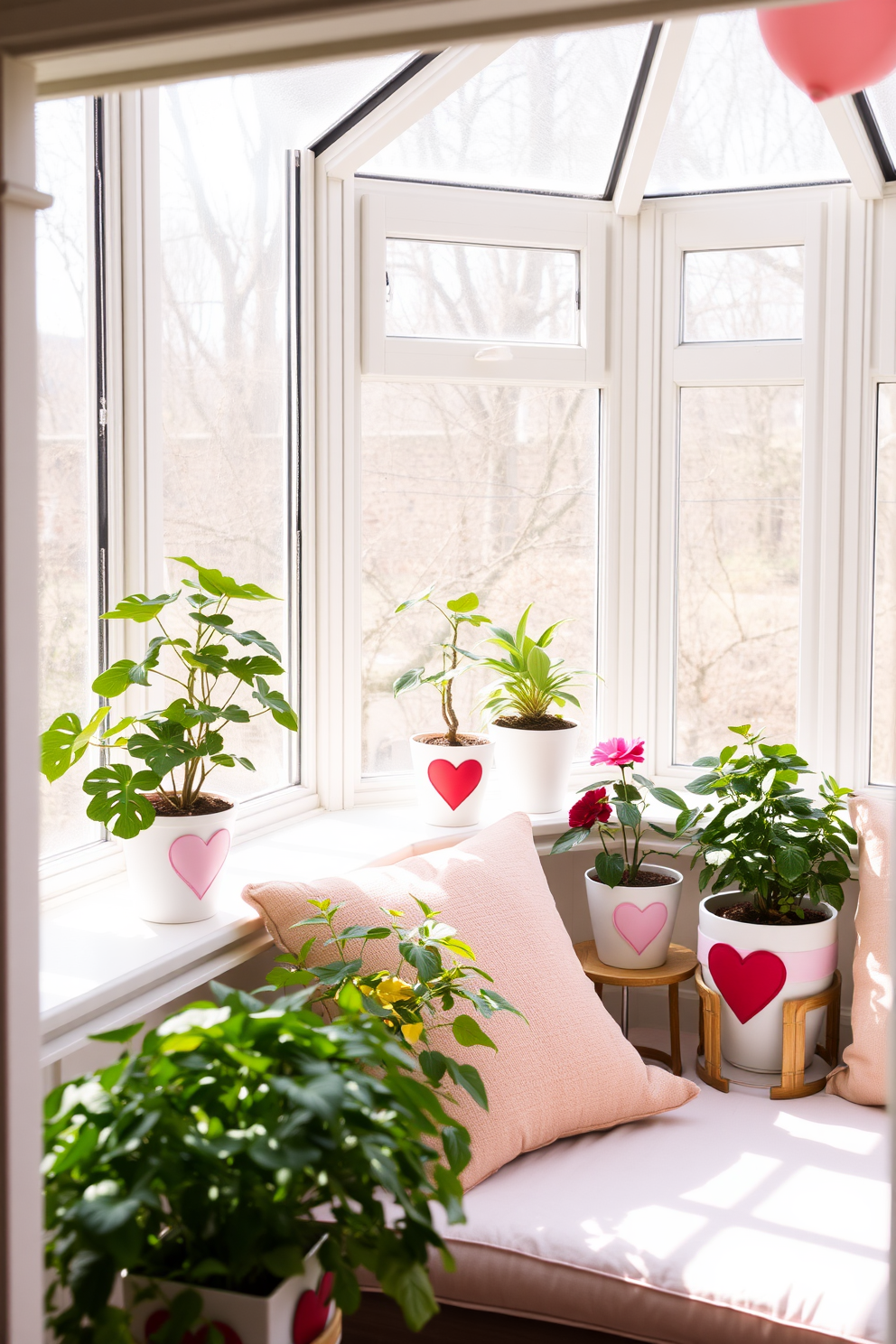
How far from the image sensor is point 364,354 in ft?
8.96

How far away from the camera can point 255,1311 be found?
1.04m

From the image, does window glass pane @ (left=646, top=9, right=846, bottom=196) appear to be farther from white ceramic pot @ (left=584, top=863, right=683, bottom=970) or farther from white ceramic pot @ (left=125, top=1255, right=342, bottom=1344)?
white ceramic pot @ (left=125, top=1255, right=342, bottom=1344)

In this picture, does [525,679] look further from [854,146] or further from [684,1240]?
[854,146]

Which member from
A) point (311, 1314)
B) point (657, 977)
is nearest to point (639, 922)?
point (657, 977)

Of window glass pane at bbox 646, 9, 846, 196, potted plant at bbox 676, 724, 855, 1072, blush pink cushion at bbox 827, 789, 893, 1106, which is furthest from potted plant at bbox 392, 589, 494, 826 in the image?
window glass pane at bbox 646, 9, 846, 196

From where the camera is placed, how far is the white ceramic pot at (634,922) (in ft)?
8.14

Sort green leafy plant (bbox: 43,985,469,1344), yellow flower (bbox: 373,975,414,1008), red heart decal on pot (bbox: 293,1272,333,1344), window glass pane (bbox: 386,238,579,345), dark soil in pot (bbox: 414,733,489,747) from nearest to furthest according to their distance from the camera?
green leafy plant (bbox: 43,985,469,1344), red heart decal on pot (bbox: 293,1272,333,1344), yellow flower (bbox: 373,975,414,1008), dark soil in pot (bbox: 414,733,489,747), window glass pane (bbox: 386,238,579,345)

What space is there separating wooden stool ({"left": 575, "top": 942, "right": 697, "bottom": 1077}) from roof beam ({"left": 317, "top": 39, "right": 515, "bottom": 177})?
73.9 inches

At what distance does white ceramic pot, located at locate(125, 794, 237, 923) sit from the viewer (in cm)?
190

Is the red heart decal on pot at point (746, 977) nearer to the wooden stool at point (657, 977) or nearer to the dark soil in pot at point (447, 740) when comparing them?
the wooden stool at point (657, 977)

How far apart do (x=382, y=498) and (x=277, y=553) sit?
1.04 ft

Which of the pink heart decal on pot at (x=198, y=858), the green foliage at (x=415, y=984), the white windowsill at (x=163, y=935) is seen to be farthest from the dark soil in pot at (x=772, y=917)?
the pink heart decal on pot at (x=198, y=858)

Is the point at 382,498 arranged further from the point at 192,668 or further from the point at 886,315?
the point at 886,315

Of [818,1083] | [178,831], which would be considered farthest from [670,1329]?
[178,831]
